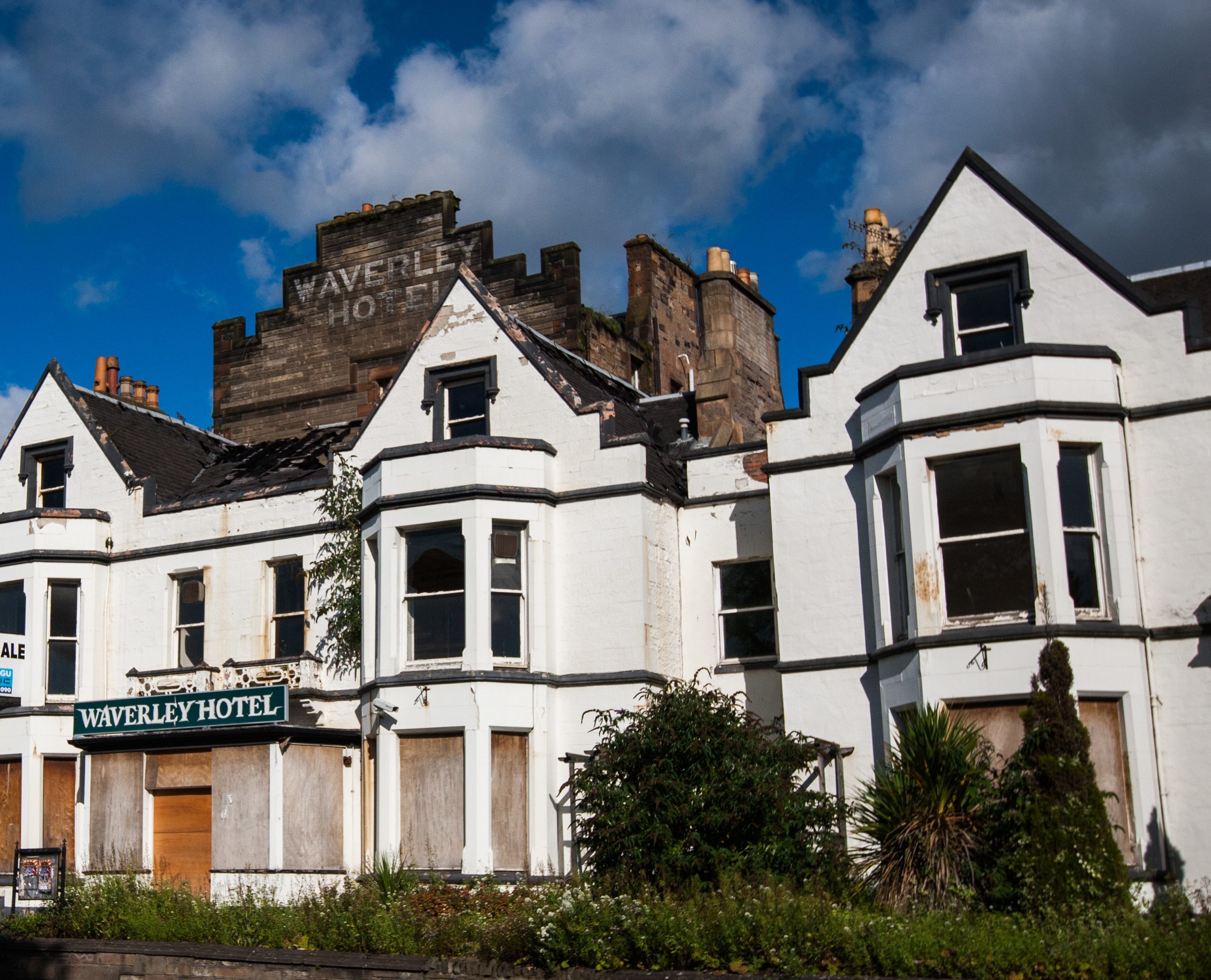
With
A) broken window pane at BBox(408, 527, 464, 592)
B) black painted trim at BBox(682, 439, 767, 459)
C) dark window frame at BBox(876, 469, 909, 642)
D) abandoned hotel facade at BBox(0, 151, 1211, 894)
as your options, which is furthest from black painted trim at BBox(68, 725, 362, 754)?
dark window frame at BBox(876, 469, 909, 642)

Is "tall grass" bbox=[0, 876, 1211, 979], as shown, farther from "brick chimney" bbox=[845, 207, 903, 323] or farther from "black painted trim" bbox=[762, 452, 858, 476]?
"brick chimney" bbox=[845, 207, 903, 323]

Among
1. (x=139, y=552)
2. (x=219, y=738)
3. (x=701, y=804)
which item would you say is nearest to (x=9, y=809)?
(x=139, y=552)

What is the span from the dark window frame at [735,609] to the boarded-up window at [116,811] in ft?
31.9

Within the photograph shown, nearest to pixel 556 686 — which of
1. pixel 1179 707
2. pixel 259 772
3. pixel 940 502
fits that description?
→ pixel 259 772

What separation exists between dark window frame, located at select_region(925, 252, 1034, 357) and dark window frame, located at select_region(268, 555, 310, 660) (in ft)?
37.1

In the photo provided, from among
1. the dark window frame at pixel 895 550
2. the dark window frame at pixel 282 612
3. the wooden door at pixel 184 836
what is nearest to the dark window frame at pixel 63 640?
the wooden door at pixel 184 836

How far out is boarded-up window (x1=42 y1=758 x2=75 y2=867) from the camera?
25.1m

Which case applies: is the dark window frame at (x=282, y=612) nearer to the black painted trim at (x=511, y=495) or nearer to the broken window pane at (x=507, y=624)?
the black painted trim at (x=511, y=495)

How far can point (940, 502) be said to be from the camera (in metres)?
18.8

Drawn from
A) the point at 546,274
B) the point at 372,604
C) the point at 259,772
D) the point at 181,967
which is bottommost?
the point at 181,967

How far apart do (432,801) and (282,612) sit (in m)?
5.42

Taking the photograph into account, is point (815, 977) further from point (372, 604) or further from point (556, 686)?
point (372, 604)

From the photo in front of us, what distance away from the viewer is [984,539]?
1836cm

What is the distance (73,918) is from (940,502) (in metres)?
12.7
